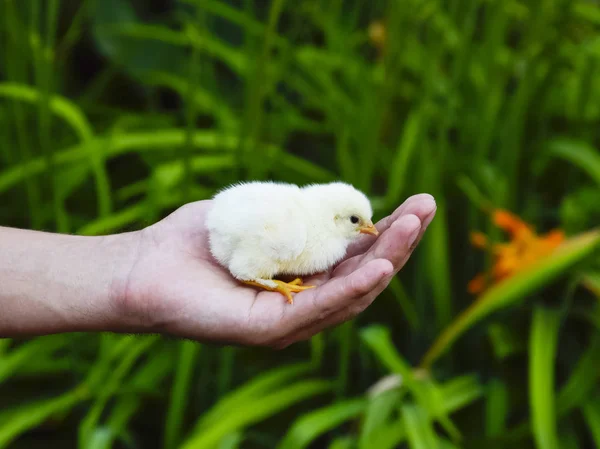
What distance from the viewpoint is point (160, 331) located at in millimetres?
779

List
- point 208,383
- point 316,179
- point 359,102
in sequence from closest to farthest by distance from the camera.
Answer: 1. point 208,383
2. point 316,179
3. point 359,102

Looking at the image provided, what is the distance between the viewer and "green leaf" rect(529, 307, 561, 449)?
3.67ft

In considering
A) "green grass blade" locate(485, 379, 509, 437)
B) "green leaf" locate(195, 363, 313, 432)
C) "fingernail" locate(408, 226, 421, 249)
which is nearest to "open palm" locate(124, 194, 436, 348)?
"fingernail" locate(408, 226, 421, 249)

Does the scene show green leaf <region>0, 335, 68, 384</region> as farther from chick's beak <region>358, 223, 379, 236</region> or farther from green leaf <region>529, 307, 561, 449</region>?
green leaf <region>529, 307, 561, 449</region>

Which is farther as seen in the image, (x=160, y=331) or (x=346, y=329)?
(x=346, y=329)

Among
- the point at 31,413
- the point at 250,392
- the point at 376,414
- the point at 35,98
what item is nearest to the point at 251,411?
the point at 250,392

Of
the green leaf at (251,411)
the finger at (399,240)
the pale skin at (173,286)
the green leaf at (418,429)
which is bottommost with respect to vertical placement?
the green leaf at (251,411)

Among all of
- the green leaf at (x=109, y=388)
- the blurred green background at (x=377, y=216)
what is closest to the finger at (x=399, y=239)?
the blurred green background at (x=377, y=216)

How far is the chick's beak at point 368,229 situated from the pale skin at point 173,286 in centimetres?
2

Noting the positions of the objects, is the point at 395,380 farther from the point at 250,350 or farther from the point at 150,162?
the point at 150,162

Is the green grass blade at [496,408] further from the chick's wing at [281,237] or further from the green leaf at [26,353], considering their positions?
the green leaf at [26,353]

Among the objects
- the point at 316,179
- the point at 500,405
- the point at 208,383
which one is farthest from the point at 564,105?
the point at 208,383

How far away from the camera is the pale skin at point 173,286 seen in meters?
0.71

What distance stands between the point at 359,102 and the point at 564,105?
56 centimetres
